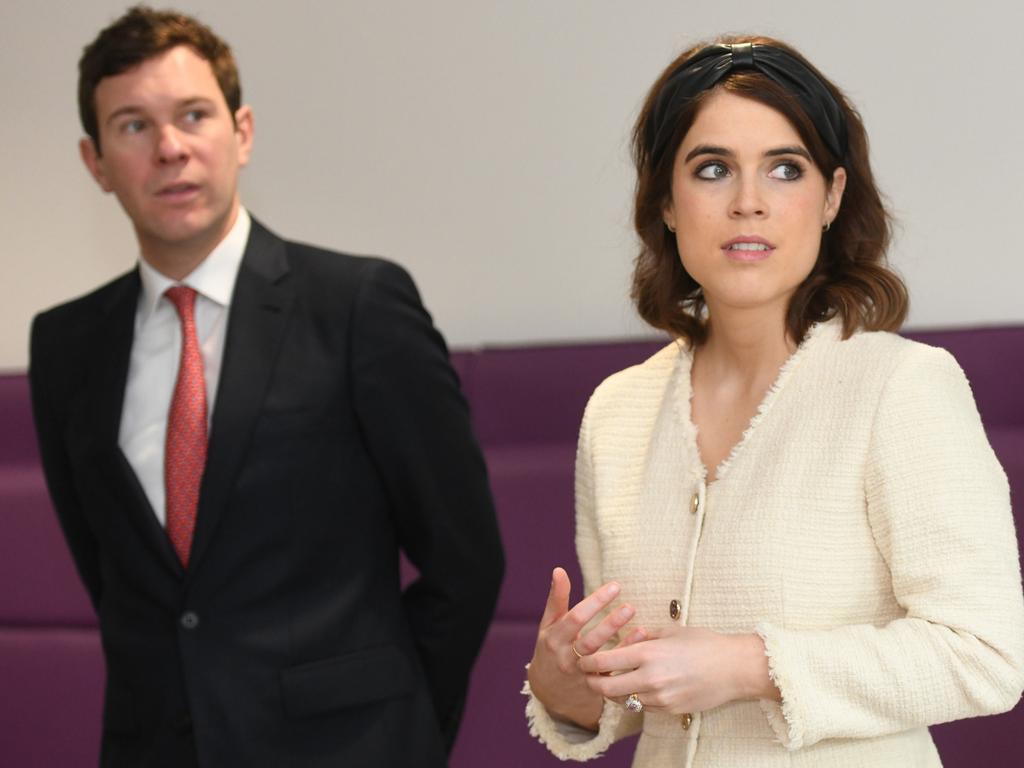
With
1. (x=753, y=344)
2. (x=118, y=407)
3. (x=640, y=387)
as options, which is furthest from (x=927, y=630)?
(x=118, y=407)

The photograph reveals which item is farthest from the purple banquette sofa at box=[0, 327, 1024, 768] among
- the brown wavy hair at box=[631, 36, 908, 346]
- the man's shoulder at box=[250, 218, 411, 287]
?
the brown wavy hair at box=[631, 36, 908, 346]

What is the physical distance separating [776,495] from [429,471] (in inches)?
26.2

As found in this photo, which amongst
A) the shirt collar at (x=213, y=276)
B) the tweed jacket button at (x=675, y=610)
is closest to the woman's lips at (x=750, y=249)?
the tweed jacket button at (x=675, y=610)

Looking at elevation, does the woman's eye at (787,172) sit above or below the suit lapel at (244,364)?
above

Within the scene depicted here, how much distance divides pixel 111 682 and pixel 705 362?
919 millimetres

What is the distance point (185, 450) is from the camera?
77.6 inches

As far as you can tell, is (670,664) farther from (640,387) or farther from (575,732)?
(640,387)

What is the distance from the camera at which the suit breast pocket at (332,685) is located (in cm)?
190

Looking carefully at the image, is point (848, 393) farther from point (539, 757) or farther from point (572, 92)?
point (572, 92)

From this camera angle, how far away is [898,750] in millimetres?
1397

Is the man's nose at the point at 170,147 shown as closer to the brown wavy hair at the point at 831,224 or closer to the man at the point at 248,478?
the man at the point at 248,478

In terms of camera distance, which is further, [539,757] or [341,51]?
[341,51]

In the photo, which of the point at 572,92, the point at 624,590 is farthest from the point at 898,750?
the point at 572,92

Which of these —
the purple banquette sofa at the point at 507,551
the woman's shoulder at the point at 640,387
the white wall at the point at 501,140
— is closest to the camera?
the woman's shoulder at the point at 640,387
